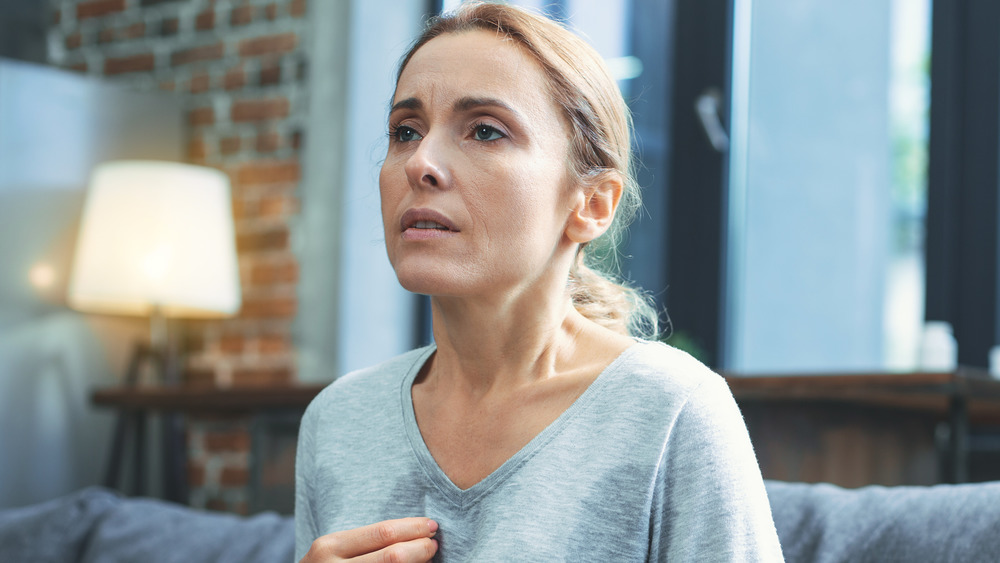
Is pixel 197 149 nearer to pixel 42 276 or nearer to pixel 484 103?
pixel 42 276

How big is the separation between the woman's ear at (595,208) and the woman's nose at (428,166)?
0.51 ft

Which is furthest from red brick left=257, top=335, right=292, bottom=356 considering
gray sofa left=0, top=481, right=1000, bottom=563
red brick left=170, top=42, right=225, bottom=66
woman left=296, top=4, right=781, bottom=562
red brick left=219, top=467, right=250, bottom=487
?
woman left=296, top=4, right=781, bottom=562

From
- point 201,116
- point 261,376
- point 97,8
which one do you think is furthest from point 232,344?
point 97,8

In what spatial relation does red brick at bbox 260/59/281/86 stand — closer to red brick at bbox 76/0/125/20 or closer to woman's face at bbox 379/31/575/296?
red brick at bbox 76/0/125/20

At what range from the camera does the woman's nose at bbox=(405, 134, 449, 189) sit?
38.9 inches

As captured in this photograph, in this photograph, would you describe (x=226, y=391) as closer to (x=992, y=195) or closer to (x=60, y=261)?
(x=60, y=261)

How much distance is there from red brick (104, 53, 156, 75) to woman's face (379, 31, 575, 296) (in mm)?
2854

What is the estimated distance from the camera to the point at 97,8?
3.74 m

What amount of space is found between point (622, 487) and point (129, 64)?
3.21m

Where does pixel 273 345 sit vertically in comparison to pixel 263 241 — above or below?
below

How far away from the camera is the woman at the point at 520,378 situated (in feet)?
3.08

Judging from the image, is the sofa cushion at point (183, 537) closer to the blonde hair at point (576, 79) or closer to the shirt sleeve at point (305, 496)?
the shirt sleeve at point (305, 496)

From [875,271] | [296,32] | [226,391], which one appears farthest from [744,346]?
[296,32]

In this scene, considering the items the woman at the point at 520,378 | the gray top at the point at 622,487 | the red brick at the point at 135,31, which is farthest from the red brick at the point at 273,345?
the gray top at the point at 622,487
